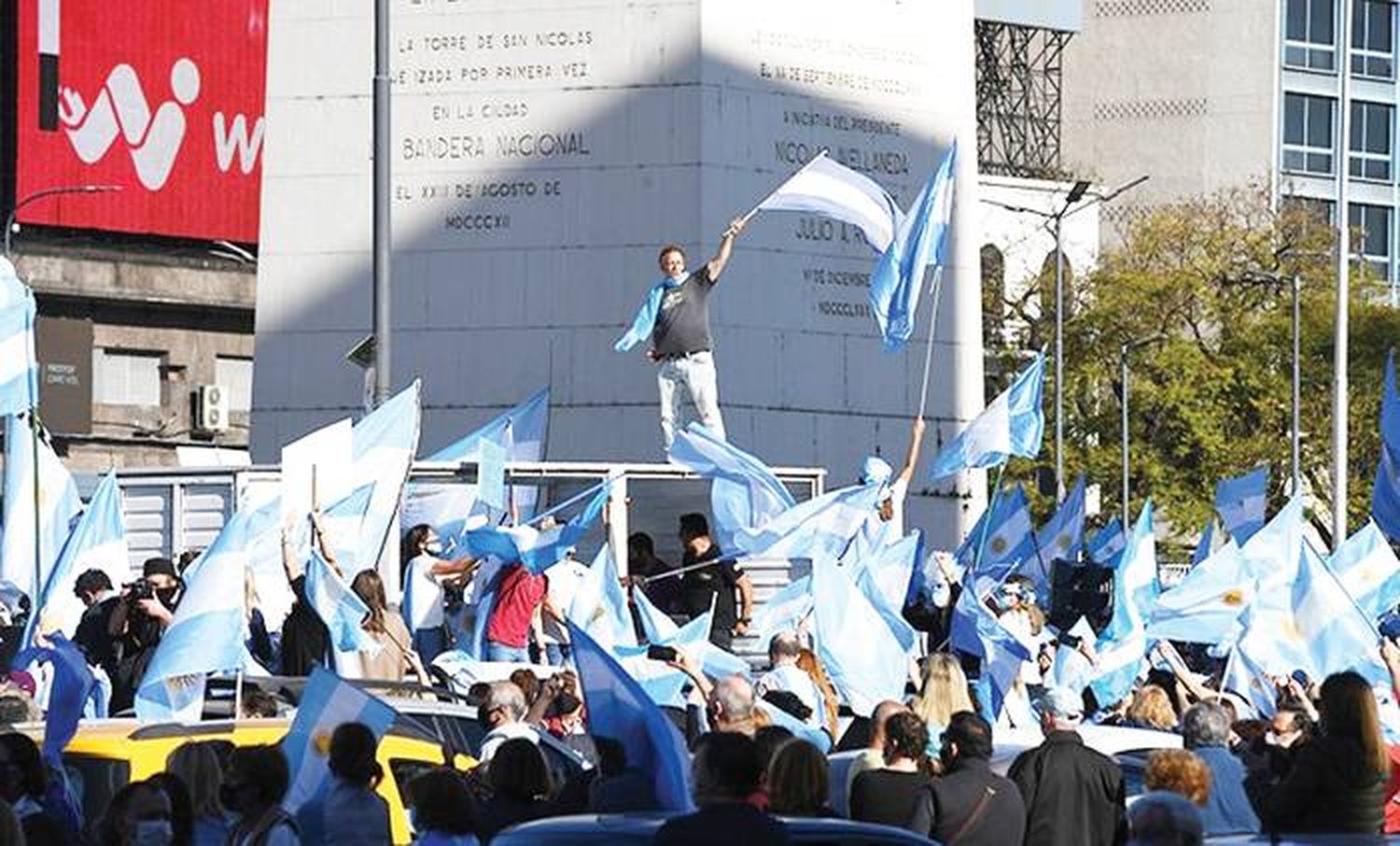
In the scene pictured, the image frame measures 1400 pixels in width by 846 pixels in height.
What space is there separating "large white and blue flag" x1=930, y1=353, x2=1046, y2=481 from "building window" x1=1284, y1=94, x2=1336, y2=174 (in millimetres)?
71435

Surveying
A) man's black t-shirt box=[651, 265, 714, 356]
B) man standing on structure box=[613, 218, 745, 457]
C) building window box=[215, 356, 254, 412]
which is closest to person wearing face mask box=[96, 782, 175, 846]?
man standing on structure box=[613, 218, 745, 457]

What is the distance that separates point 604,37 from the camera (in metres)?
33.1

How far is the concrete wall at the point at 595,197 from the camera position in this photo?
3272 centimetres

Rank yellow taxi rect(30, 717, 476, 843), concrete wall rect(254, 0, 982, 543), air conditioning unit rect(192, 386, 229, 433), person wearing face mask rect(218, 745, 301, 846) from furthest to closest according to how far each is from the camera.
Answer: air conditioning unit rect(192, 386, 229, 433) < concrete wall rect(254, 0, 982, 543) < yellow taxi rect(30, 717, 476, 843) < person wearing face mask rect(218, 745, 301, 846)

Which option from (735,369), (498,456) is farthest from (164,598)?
(735,369)

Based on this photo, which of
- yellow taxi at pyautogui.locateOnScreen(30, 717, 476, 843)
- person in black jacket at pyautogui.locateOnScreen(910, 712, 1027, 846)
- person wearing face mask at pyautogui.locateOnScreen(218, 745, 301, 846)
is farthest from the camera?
yellow taxi at pyautogui.locateOnScreen(30, 717, 476, 843)

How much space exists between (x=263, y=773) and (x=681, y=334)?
16.2 metres

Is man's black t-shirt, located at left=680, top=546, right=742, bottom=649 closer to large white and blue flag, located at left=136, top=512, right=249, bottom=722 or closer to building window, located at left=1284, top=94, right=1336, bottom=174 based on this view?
large white and blue flag, located at left=136, top=512, right=249, bottom=722

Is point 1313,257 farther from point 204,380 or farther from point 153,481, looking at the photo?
point 153,481

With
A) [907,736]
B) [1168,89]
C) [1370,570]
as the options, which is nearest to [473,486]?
[1370,570]

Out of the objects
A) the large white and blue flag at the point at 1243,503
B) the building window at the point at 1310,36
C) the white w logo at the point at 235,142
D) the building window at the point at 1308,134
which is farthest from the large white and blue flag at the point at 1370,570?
the building window at the point at 1310,36

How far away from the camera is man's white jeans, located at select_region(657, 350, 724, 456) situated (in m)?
29.4

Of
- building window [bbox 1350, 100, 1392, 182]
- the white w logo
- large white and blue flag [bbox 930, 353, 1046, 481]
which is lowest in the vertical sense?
large white and blue flag [bbox 930, 353, 1046, 481]

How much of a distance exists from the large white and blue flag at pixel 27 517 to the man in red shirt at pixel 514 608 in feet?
7.88
